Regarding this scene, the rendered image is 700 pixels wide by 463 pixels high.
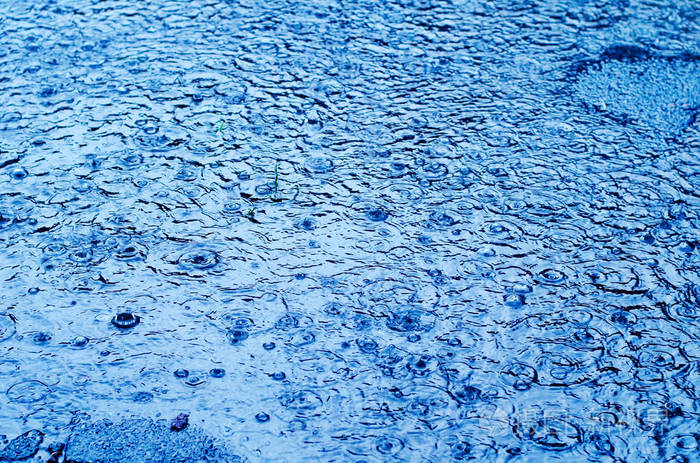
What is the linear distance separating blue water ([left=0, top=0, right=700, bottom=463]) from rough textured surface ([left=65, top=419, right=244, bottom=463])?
0.04 metres

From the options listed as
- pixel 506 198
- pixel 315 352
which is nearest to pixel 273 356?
pixel 315 352

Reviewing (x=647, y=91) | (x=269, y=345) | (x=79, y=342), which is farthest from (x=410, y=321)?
(x=647, y=91)

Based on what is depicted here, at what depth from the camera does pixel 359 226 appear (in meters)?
3.05

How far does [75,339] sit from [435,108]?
1.97 m

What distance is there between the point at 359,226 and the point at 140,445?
1.21 metres

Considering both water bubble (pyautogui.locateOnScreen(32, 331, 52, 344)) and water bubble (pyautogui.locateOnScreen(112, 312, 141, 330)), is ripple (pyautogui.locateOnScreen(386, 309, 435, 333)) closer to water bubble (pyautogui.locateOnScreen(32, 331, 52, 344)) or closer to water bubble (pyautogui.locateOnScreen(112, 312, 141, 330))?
water bubble (pyautogui.locateOnScreen(112, 312, 141, 330))

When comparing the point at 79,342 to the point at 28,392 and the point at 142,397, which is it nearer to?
the point at 28,392

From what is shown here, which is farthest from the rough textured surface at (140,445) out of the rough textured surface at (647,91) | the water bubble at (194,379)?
the rough textured surface at (647,91)

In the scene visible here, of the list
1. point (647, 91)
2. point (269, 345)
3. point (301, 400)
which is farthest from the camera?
point (647, 91)

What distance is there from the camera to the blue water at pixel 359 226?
2383mm

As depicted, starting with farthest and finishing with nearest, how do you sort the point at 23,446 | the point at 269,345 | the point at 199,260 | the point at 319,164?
the point at 319,164
the point at 199,260
the point at 269,345
the point at 23,446

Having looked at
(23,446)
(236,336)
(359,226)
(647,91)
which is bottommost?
(23,446)

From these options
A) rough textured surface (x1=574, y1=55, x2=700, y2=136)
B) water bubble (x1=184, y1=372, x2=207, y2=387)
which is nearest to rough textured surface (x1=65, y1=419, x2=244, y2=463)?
water bubble (x1=184, y1=372, x2=207, y2=387)

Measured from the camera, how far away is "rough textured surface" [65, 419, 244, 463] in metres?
2.24
